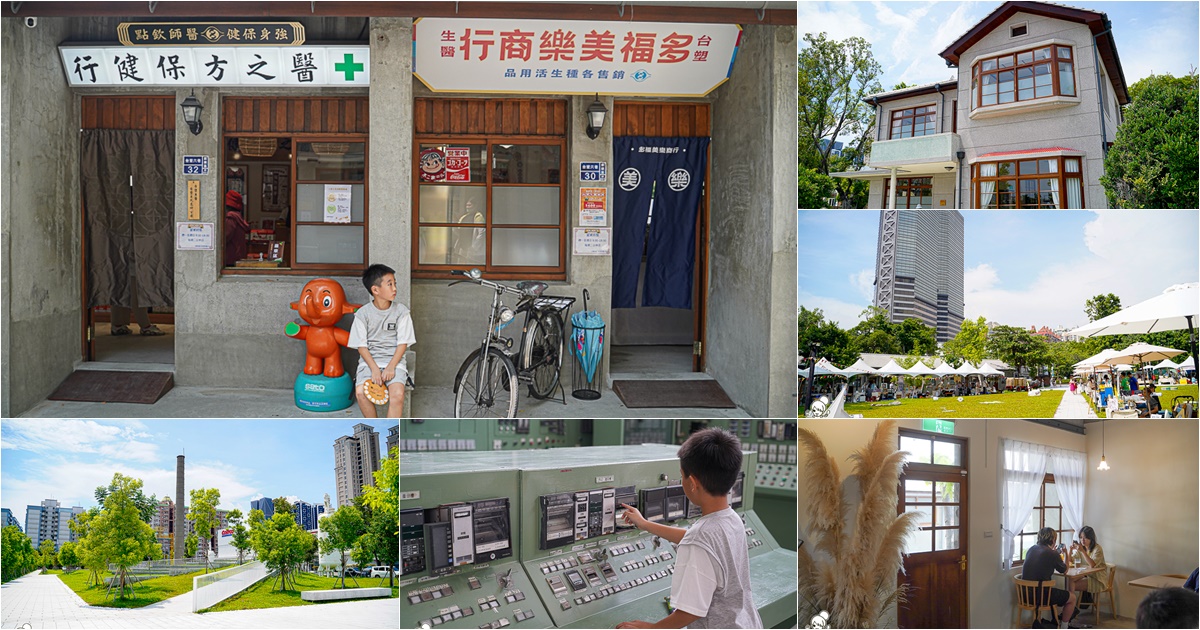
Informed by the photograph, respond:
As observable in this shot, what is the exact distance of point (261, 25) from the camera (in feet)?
17.0

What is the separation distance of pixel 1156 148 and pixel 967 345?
122cm

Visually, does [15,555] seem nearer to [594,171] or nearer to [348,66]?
[348,66]

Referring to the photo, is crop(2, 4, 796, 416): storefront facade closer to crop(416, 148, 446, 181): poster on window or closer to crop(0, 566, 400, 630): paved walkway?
crop(416, 148, 446, 181): poster on window

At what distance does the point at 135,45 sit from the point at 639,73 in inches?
130

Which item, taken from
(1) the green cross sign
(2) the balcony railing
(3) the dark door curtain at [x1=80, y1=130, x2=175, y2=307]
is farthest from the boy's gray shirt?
(3) the dark door curtain at [x1=80, y1=130, x2=175, y2=307]

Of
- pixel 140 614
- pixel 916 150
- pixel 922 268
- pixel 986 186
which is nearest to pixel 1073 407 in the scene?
pixel 922 268

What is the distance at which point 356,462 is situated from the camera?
3566 millimetres

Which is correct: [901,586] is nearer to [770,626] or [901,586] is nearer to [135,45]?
[770,626]

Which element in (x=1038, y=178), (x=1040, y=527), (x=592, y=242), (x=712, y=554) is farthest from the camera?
(x=592, y=242)

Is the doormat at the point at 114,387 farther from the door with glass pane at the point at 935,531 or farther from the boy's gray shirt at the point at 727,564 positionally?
the door with glass pane at the point at 935,531

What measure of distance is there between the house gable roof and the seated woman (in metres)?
2.07

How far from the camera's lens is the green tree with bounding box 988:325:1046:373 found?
12.6 ft

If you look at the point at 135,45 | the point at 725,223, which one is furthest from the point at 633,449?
the point at 135,45

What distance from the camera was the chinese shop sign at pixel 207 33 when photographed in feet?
17.0
